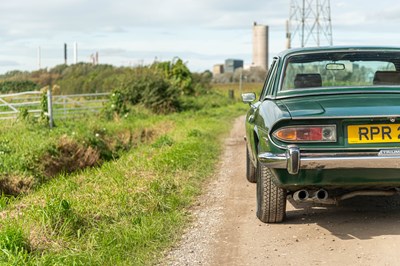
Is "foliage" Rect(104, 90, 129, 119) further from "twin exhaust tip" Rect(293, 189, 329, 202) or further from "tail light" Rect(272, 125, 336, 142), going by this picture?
"tail light" Rect(272, 125, 336, 142)

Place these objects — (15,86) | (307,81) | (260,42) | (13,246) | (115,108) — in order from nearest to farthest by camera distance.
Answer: (13,246) < (307,81) < (115,108) < (15,86) < (260,42)

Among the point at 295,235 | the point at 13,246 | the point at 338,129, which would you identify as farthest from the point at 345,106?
the point at 13,246

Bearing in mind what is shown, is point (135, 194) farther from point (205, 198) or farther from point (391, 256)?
point (391, 256)

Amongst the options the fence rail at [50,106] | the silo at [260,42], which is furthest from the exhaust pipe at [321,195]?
the silo at [260,42]

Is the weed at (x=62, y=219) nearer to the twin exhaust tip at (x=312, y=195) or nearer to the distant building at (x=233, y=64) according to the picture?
the twin exhaust tip at (x=312, y=195)

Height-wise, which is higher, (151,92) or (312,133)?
(151,92)

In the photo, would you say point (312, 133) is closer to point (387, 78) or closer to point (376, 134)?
point (376, 134)

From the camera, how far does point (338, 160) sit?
5160mm

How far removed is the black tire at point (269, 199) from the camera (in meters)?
5.87

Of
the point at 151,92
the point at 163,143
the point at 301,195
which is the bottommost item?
the point at 163,143

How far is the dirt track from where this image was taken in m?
5.07

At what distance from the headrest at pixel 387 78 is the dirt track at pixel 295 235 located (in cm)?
132

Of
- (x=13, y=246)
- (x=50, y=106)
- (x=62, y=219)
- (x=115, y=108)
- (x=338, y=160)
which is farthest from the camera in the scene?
(x=115, y=108)

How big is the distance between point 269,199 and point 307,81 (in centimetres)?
132
